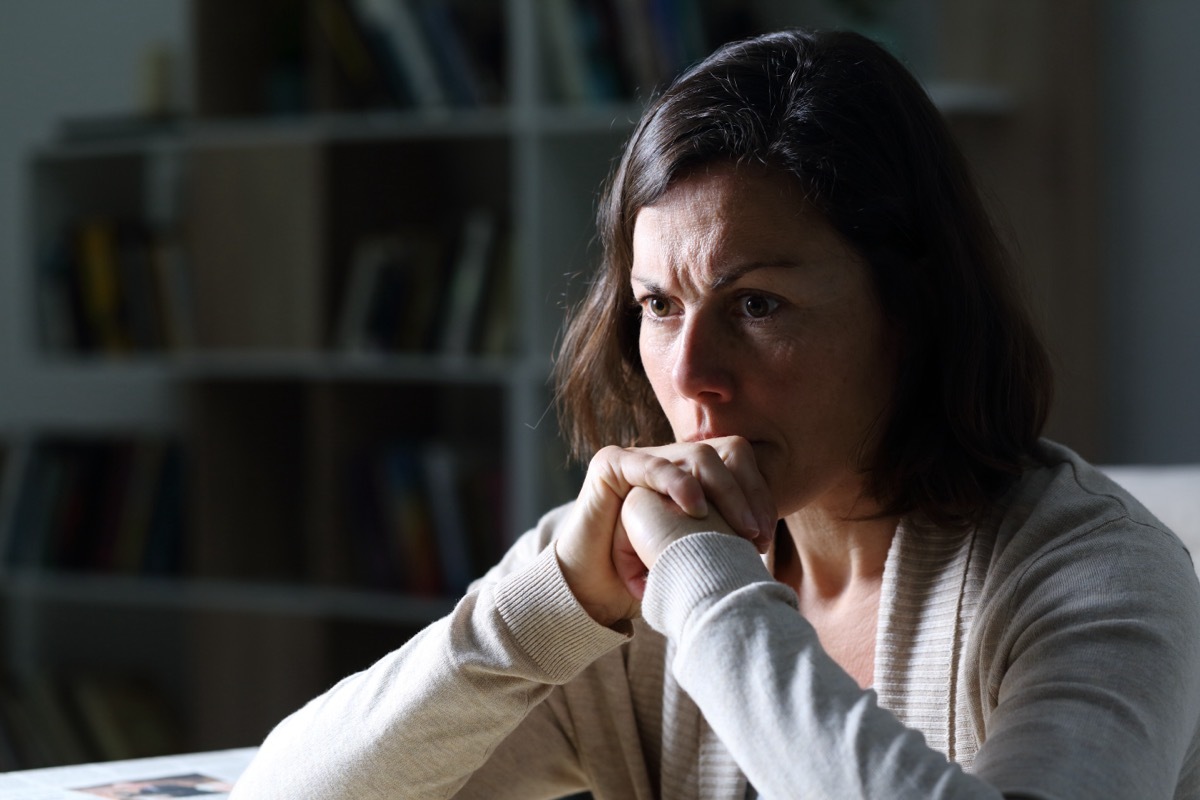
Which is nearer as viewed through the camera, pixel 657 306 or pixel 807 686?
pixel 807 686

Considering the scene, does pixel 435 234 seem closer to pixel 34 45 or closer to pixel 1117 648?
pixel 34 45

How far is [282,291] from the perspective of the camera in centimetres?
300

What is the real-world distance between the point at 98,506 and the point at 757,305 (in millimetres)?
2578

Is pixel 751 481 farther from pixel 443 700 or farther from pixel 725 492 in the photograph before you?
pixel 443 700

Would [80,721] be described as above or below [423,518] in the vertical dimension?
below

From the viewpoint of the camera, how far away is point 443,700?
1.05 m

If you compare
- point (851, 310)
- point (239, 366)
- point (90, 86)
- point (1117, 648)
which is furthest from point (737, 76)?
point (90, 86)

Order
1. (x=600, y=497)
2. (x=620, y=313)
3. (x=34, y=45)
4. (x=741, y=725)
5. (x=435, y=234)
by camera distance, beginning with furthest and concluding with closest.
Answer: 1. (x=34, y=45)
2. (x=435, y=234)
3. (x=620, y=313)
4. (x=600, y=497)
5. (x=741, y=725)

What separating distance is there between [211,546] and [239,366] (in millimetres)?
386

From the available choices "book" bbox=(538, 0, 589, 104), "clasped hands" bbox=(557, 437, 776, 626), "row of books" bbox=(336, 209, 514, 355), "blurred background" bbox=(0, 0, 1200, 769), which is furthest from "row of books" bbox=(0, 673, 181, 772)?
"clasped hands" bbox=(557, 437, 776, 626)

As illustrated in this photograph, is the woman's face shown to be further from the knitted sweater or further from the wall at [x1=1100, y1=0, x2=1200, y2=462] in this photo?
the wall at [x1=1100, y1=0, x2=1200, y2=462]

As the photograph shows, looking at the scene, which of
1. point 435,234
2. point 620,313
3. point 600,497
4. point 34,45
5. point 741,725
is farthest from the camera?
point 34,45

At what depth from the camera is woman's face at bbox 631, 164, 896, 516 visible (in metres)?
1.02

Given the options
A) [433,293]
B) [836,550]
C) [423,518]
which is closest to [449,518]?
[423,518]
